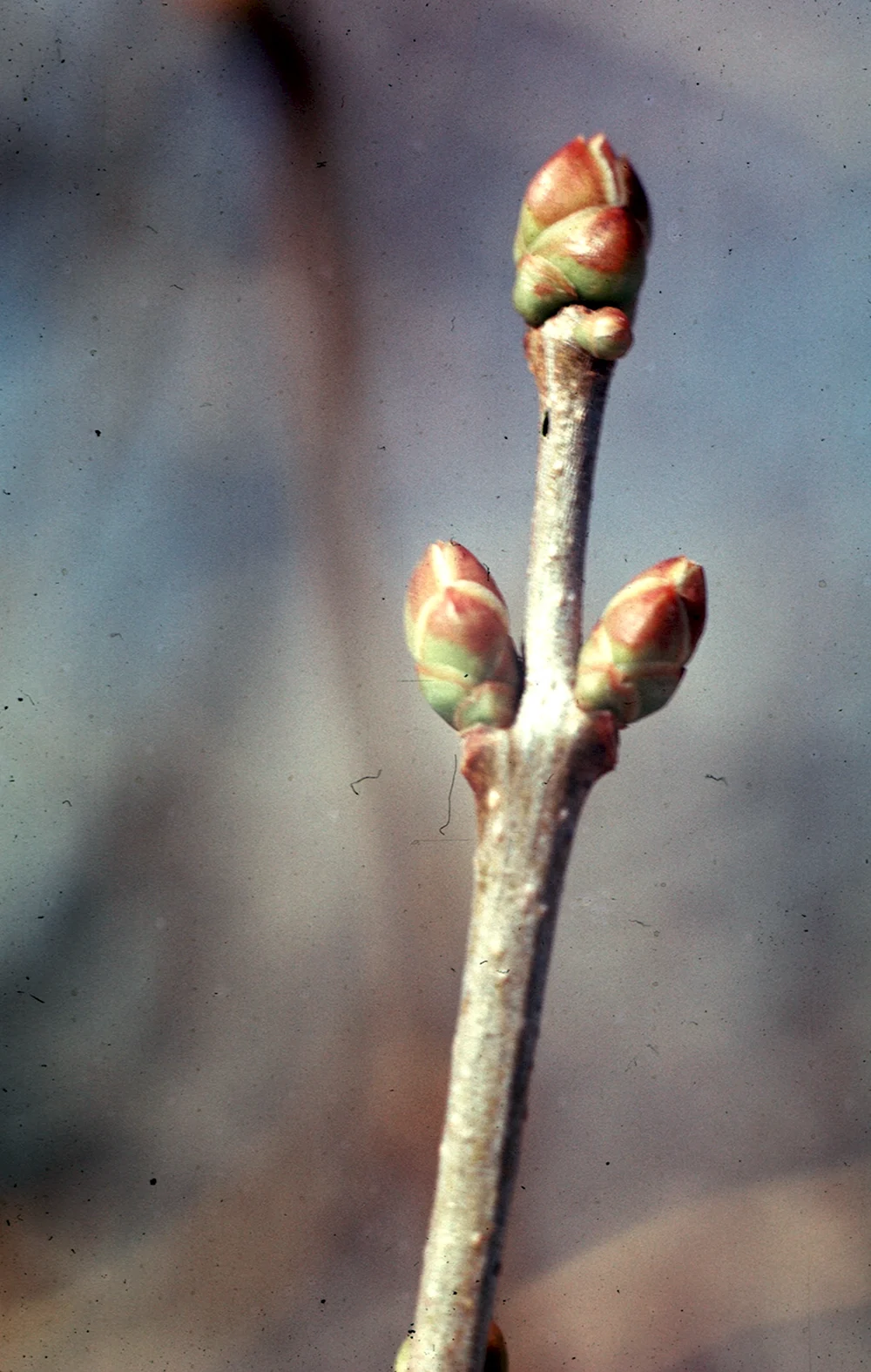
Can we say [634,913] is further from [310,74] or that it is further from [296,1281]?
[310,74]

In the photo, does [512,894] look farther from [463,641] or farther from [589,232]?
[589,232]

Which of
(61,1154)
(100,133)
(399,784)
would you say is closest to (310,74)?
(100,133)

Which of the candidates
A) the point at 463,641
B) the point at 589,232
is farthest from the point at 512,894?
the point at 589,232

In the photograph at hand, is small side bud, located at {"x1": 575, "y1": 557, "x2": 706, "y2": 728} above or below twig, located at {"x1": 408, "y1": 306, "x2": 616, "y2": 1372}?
above

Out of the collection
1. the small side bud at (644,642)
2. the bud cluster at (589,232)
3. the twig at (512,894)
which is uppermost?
the bud cluster at (589,232)

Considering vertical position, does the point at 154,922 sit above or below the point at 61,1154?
above

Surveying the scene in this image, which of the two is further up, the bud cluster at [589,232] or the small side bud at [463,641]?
the bud cluster at [589,232]

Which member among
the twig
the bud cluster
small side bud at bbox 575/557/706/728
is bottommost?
the twig
